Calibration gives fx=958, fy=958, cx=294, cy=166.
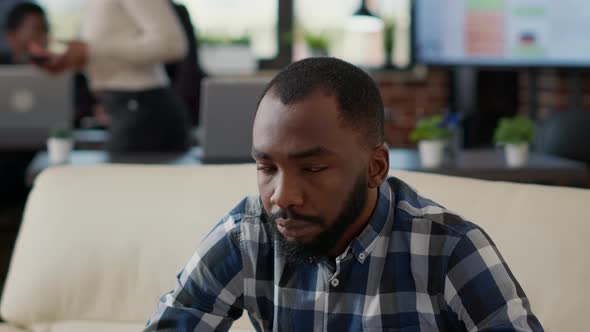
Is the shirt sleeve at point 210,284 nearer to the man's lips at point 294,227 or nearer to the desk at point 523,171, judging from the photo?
the man's lips at point 294,227

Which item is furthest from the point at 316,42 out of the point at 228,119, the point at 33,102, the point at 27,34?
the point at 228,119

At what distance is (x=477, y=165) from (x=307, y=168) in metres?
1.86

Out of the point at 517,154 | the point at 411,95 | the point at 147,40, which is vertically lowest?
the point at 411,95

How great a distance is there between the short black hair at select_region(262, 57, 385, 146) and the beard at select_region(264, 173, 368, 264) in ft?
0.22

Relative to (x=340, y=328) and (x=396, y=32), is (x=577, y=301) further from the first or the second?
(x=396, y=32)

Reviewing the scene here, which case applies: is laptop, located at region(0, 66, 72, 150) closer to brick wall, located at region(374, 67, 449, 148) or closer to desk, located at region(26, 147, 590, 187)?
desk, located at region(26, 147, 590, 187)

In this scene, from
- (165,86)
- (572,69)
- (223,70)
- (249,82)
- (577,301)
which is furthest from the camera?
(223,70)

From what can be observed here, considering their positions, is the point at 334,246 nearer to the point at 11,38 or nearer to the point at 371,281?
the point at 371,281

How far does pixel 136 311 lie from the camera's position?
184cm

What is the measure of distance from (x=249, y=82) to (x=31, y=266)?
1.23 meters

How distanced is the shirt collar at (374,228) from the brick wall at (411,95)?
4774 mm

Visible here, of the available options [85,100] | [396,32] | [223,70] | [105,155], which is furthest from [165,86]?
[396,32]

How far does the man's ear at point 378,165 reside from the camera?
117 cm

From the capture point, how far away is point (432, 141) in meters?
2.96
